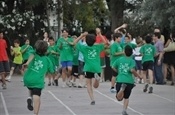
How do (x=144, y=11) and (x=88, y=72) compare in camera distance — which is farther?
(x=144, y=11)

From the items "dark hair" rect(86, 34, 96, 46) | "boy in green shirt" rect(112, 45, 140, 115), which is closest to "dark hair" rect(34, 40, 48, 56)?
"boy in green shirt" rect(112, 45, 140, 115)

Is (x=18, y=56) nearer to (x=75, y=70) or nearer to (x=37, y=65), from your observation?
(x=75, y=70)

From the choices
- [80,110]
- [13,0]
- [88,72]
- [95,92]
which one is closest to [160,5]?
[95,92]

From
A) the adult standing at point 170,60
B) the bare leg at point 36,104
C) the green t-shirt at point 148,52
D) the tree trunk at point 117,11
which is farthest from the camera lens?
the tree trunk at point 117,11

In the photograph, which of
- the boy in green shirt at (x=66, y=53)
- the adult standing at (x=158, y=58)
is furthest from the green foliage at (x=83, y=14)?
the boy in green shirt at (x=66, y=53)

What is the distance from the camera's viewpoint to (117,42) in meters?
16.5

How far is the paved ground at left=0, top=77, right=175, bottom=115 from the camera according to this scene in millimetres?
13344

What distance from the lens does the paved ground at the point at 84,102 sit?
13344mm

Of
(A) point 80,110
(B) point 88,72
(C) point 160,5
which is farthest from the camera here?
(C) point 160,5

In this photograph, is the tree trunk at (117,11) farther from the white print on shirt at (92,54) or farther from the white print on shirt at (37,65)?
the white print on shirt at (37,65)

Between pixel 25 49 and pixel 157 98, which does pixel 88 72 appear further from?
pixel 25 49

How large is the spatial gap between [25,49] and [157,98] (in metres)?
7.27

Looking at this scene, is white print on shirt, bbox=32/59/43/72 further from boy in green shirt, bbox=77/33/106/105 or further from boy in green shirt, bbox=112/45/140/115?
boy in green shirt, bbox=77/33/106/105

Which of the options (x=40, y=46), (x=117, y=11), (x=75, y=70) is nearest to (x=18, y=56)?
(x=75, y=70)
